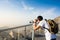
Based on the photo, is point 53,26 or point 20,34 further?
point 20,34

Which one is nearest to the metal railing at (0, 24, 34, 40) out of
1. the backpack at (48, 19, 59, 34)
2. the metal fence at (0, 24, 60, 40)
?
the metal fence at (0, 24, 60, 40)

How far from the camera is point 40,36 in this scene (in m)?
5.73

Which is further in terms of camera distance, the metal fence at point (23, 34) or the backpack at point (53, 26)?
the metal fence at point (23, 34)

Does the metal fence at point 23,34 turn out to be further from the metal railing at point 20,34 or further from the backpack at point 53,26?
the backpack at point 53,26

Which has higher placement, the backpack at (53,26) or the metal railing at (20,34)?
the backpack at (53,26)

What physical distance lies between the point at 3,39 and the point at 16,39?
33 cm

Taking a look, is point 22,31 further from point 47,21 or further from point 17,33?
point 47,21

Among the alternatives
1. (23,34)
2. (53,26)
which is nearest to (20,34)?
(23,34)

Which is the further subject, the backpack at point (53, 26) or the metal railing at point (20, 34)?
the metal railing at point (20, 34)

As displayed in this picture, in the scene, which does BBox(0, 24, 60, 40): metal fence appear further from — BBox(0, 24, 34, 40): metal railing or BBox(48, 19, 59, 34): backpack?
BBox(48, 19, 59, 34): backpack

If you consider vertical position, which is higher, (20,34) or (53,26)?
(53,26)

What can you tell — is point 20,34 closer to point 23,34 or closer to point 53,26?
point 23,34

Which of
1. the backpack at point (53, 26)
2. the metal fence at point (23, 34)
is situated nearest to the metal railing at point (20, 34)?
the metal fence at point (23, 34)

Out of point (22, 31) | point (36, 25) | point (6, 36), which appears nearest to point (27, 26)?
point (22, 31)
